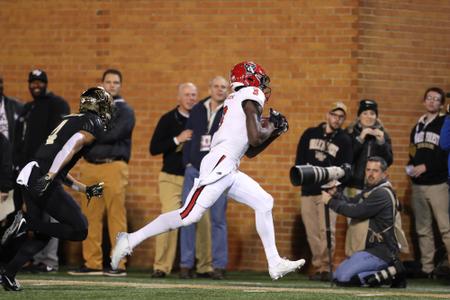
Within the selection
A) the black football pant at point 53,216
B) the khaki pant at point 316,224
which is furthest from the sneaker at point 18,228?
the khaki pant at point 316,224

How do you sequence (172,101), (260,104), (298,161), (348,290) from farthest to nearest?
1. (172,101)
2. (298,161)
3. (348,290)
4. (260,104)

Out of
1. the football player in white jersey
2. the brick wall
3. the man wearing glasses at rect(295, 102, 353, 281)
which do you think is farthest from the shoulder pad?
the brick wall

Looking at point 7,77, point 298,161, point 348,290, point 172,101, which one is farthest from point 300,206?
point 7,77

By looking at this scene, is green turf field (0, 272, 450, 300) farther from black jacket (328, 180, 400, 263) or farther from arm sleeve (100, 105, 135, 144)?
arm sleeve (100, 105, 135, 144)

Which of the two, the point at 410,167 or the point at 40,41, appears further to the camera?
the point at 40,41

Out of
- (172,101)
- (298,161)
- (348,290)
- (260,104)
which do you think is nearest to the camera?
(260,104)

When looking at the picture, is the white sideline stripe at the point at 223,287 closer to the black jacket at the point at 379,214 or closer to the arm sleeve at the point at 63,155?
the black jacket at the point at 379,214

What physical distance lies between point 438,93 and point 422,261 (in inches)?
83.5

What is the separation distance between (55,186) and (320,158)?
14.5 ft

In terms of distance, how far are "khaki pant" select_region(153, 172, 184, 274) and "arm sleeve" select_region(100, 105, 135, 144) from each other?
2.28 ft

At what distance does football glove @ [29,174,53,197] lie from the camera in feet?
34.5

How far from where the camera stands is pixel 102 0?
16.0 metres

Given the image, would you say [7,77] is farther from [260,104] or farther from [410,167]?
[260,104]

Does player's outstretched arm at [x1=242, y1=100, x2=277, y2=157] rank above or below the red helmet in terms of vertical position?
below
